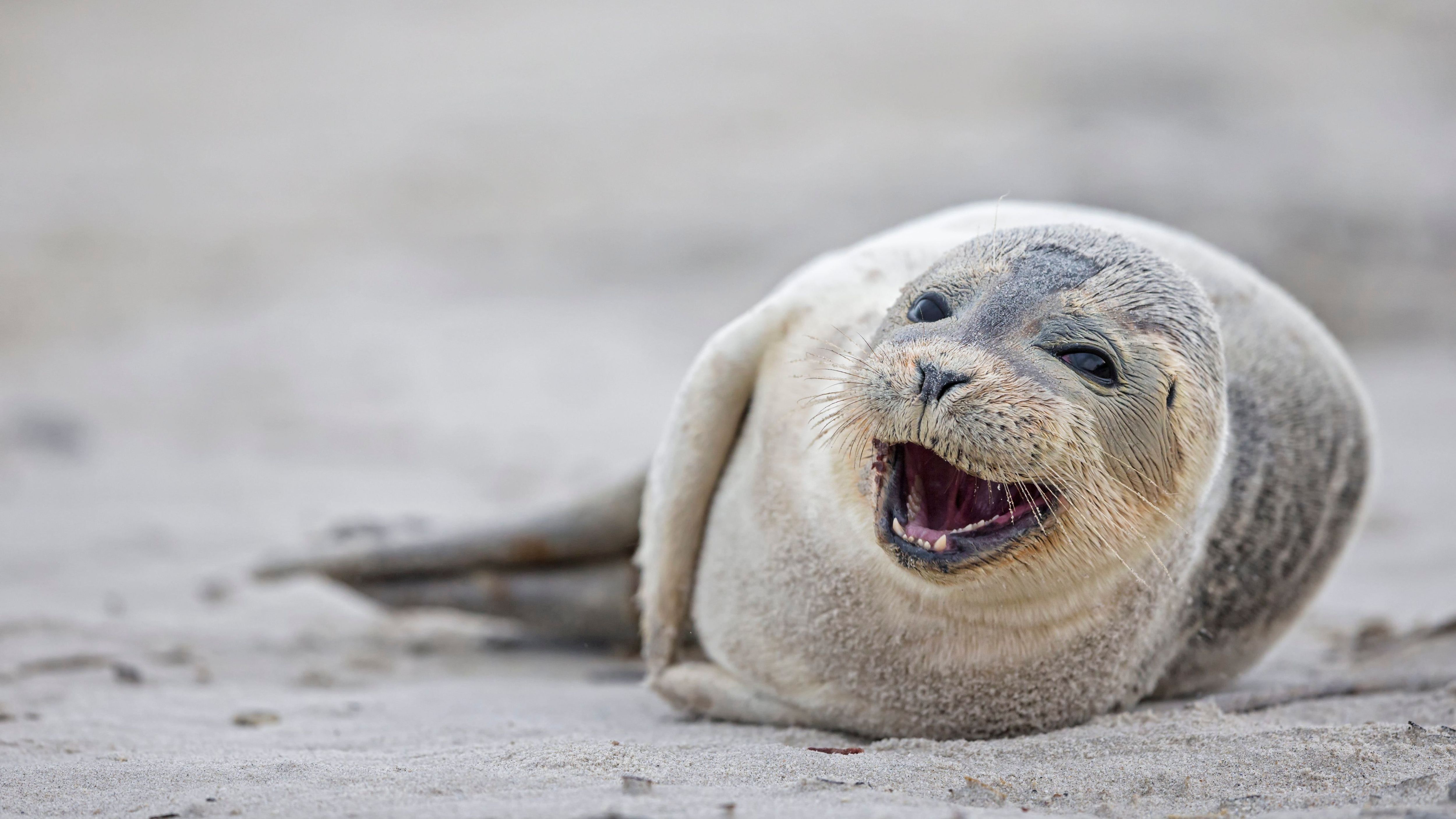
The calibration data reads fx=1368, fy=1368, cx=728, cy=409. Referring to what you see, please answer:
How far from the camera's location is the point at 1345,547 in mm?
3584

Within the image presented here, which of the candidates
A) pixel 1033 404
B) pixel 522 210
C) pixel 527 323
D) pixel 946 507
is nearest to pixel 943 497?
pixel 946 507

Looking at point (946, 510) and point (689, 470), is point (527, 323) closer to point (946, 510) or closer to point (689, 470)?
point (689, 470)

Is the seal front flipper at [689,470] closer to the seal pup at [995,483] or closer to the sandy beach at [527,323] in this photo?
the seal pup at [995,483]

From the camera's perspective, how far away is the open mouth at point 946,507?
2355mm

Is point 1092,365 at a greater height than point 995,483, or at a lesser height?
greater

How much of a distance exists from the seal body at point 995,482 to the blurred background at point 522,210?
5.53 ft

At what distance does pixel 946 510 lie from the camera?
246 cm

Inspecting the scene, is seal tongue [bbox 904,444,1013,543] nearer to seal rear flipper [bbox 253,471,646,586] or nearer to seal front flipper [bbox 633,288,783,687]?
seal front flipper [bbox 633,288,783,687]

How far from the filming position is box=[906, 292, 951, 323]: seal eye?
2.60 meters

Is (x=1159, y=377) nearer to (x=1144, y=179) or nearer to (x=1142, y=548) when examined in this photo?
(x=1142, y=548)

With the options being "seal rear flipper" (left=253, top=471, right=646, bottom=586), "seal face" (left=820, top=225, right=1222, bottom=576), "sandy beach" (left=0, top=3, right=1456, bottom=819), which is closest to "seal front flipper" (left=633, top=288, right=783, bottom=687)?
"sandy beach" (left=0, top=3, right=1456, bottom=819)

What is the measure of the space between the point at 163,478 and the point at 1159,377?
5.69m

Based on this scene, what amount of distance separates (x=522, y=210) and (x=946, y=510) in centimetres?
1118

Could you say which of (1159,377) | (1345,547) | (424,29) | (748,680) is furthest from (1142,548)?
(424,29)
